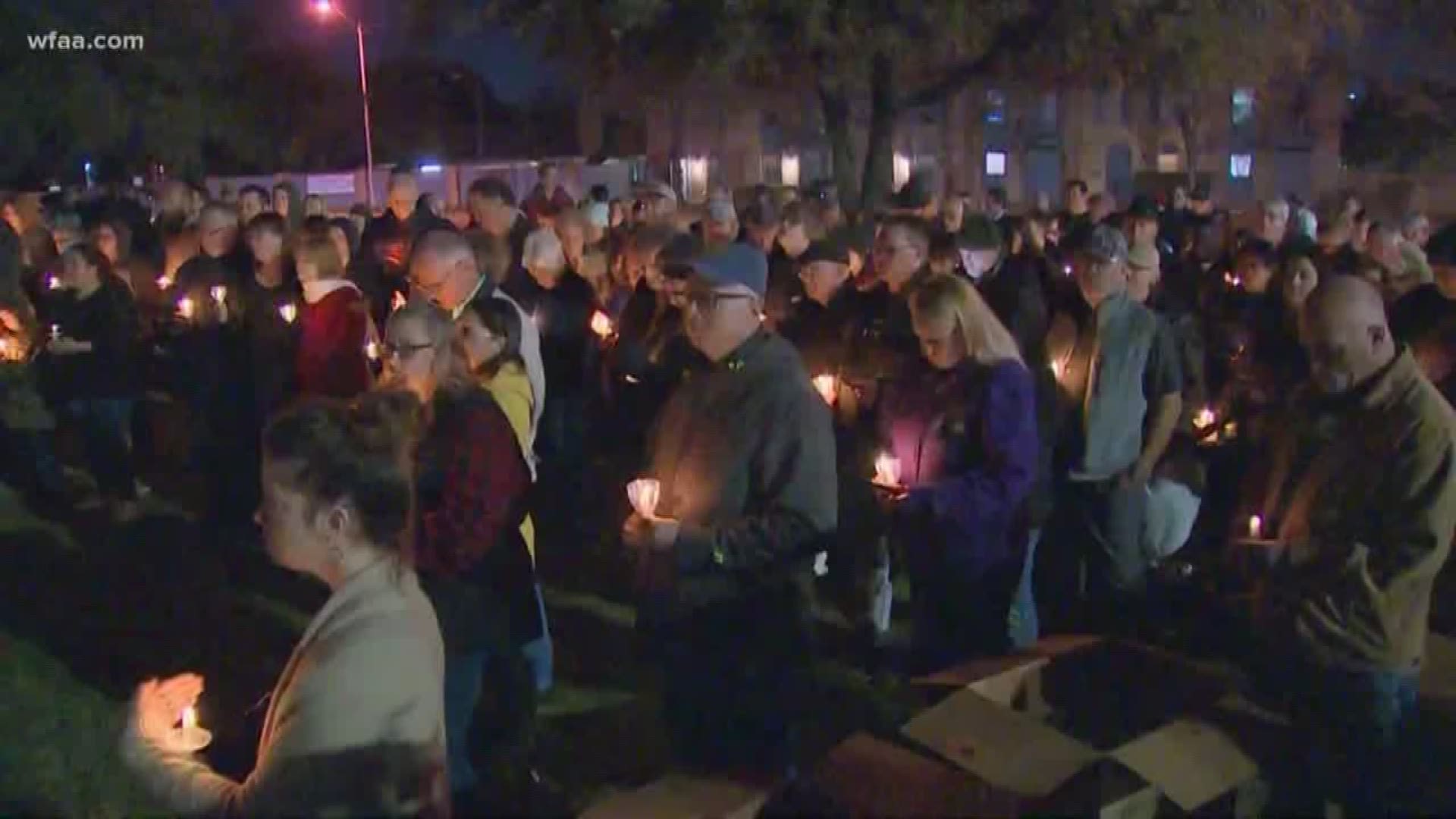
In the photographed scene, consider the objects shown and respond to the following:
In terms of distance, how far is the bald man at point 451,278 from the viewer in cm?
572

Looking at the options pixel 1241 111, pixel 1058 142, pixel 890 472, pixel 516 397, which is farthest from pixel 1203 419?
pixel 1241 111

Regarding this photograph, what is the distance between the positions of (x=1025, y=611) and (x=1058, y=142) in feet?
158

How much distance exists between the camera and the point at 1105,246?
648 centimetres

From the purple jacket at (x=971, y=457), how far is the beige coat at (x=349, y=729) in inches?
101

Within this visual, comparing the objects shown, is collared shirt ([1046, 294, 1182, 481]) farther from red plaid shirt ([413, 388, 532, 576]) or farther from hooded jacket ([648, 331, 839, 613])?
red plaid shirt ([413, 388, 532, 576])

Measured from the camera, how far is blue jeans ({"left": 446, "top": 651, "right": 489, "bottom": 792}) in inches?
189

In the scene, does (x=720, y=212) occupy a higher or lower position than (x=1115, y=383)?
higher

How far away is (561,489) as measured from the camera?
31.7 ft

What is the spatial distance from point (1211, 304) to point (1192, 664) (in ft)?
16.1

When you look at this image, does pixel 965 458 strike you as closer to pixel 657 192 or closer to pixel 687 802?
pixel 687 802

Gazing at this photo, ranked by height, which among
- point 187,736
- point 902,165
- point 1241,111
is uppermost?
point 1241,111

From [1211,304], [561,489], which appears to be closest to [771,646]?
[561,489]

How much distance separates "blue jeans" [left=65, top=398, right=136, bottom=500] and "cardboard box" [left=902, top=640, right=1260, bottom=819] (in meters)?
6.39

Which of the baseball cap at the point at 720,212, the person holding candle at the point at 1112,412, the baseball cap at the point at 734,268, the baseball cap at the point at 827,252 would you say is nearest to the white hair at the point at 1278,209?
the baseball cap at the point at 720,212
